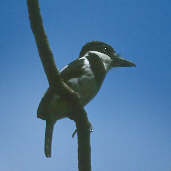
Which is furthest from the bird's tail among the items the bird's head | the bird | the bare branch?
the bird's head

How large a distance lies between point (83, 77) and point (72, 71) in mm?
143

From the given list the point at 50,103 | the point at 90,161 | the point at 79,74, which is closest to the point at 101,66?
the point at 79,74

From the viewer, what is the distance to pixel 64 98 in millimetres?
2432

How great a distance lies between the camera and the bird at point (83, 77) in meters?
2.90

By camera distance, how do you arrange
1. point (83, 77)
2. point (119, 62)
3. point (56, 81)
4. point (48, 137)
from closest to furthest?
point (56, 81) < point (48, 137) < point (83, 77) < point (119, 62)

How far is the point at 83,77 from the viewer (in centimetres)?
343

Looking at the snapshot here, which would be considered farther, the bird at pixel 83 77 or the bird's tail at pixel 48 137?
the bird at pixel 83 77

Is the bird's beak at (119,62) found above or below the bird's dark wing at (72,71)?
above

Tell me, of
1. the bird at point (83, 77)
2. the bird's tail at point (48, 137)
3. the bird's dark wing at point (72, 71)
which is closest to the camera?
the bird's tail at point (48, 137)

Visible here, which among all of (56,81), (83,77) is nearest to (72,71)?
(83,77)

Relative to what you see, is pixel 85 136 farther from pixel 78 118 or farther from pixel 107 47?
pixel 107 47

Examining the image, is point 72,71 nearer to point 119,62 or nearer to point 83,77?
point 83,77

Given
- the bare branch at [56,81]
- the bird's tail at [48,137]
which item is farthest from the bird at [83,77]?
the bare branch at [56,81]

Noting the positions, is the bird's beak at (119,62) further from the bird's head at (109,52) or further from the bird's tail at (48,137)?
the bird's tail at (48,137)
